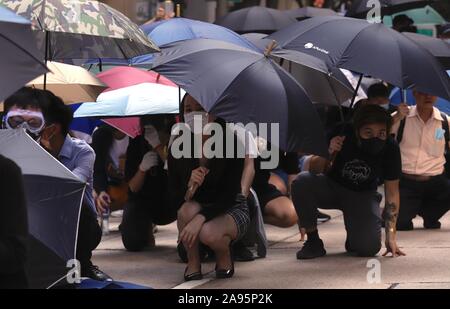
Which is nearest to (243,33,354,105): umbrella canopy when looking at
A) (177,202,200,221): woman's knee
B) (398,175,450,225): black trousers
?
(398,175,450,225): black trousers

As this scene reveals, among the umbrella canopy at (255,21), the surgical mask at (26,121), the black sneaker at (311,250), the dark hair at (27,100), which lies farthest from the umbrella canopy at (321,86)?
the umbrella canopy at (255,21)

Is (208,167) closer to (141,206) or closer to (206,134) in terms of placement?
(206,134)

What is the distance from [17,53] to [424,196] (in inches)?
283

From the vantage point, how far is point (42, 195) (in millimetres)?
5727

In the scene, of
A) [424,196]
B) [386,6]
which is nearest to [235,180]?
[424,196]

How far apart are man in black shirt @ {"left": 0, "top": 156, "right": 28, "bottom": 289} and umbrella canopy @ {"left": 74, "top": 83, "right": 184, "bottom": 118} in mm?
5203

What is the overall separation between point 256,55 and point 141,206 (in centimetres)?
228

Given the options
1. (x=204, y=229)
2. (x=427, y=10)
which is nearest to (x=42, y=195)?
(x=204, y=229)

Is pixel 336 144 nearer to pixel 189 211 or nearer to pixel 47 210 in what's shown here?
pixel 189 211

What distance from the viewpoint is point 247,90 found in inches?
317

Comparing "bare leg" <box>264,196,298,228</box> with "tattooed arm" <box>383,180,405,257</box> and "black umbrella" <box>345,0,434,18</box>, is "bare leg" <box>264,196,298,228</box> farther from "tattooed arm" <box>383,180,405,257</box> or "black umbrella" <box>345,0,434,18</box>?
"black umbrella" <box>345,0,434,18</box>

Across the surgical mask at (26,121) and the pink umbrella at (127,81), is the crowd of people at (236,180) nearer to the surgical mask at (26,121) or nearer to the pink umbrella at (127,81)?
the surgical mask at (26,121)

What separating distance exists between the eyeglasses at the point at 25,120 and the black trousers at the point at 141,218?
332cm

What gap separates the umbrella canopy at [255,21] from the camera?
17.1 metres
